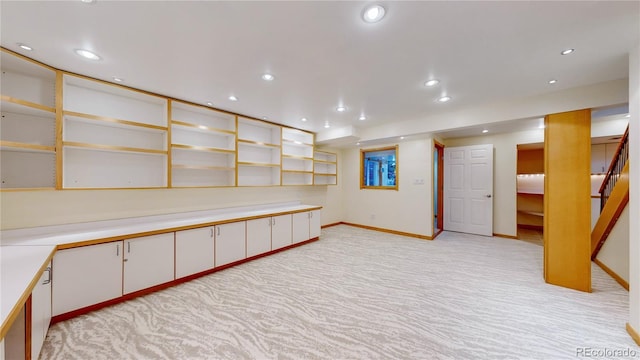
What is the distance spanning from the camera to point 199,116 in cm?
359

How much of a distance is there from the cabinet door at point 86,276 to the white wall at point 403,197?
5.06m

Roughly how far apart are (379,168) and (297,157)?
96.8 inches

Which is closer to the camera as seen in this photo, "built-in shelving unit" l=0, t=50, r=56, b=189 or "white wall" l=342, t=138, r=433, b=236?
"built-in shelving unit" l=0, t=50, r=56, b=189

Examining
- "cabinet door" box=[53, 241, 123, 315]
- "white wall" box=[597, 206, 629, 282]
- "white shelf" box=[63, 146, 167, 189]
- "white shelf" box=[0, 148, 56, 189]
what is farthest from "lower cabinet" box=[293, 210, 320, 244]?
"white wall" box=[597, 206, 629, 282]

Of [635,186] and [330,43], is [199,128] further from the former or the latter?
[635,186]

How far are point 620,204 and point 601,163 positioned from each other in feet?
12.1

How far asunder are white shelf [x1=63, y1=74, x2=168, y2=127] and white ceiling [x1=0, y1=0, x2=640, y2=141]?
8.2 inches

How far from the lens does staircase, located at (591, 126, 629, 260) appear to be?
281 cm

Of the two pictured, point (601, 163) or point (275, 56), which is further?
point (601, 163)

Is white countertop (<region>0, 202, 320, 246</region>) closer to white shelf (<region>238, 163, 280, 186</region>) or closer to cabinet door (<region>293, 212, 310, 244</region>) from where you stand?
white shelf (<region>238, 163, 280, 186</region>)

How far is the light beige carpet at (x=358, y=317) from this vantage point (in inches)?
69.2

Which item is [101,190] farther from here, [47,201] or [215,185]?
[215,185]

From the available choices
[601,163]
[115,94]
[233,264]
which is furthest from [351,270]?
[601,163]

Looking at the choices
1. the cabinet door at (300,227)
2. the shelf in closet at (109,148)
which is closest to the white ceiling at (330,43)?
the shelf in closet at (109,148)
